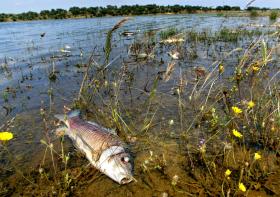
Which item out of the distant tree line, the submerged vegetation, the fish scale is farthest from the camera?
the distant tree line

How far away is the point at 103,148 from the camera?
380 cm

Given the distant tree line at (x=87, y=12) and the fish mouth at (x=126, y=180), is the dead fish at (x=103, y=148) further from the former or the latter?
the distant tree line at (x=87, y=12)

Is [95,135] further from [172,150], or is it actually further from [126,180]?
[172,150]

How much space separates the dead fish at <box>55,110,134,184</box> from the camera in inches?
139

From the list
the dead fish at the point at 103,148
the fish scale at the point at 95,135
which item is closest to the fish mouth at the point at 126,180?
the dead fish at the point at 103,148

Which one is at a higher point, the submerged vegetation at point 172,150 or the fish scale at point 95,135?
the fish scale at point 95,135

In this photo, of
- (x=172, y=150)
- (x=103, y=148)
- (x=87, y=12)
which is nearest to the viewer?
(x=103, y=148)

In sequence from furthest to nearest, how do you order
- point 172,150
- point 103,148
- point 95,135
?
point 172,150 < point 95,135 < point 103,148

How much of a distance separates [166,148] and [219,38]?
10.9 metres

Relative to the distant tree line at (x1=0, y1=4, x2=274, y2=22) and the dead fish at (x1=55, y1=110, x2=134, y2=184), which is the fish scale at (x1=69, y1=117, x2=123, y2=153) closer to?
the dead fish at (x1=55, y1=110, x2=134, y2=184)

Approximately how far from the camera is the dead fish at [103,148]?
3.52 m

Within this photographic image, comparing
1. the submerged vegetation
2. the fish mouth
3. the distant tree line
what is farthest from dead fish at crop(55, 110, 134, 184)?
the distant tree line

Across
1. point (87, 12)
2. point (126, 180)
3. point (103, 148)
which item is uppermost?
point (87, 12)

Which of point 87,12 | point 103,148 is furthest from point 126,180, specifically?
point 87,12
